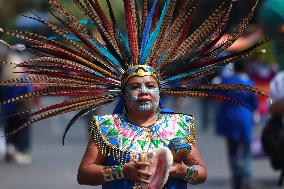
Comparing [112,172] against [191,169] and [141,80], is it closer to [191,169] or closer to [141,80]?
[191,169]

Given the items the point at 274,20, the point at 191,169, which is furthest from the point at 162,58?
the point at 274,20

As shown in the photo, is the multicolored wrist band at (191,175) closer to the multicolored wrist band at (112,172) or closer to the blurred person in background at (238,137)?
the multicolored wrist band at (112,172)

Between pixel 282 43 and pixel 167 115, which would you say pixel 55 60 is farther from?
pixel 282 43

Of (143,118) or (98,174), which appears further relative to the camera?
(143,118)

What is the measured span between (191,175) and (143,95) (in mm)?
536

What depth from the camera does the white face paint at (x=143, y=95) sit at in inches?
247

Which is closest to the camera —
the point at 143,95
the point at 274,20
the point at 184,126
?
the point at 143,95

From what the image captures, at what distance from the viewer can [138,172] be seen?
594cm

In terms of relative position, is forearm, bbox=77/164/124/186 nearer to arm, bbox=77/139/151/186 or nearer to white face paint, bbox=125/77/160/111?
arm, bbox=77/139/151/186

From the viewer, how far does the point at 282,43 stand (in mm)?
12602

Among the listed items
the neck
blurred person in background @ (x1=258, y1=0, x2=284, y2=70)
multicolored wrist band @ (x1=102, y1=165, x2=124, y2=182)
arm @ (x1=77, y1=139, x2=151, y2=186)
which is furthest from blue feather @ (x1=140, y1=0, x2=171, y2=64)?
blurred person in background @ (x1=258, y1=0, x2=284, y2=70)

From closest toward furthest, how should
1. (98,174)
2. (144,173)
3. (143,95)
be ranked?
(144,173)
(98,174)
(143,95)

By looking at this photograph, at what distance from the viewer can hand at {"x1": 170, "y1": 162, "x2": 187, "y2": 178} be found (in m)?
6.04

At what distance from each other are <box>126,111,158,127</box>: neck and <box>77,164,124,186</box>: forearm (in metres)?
0.36
